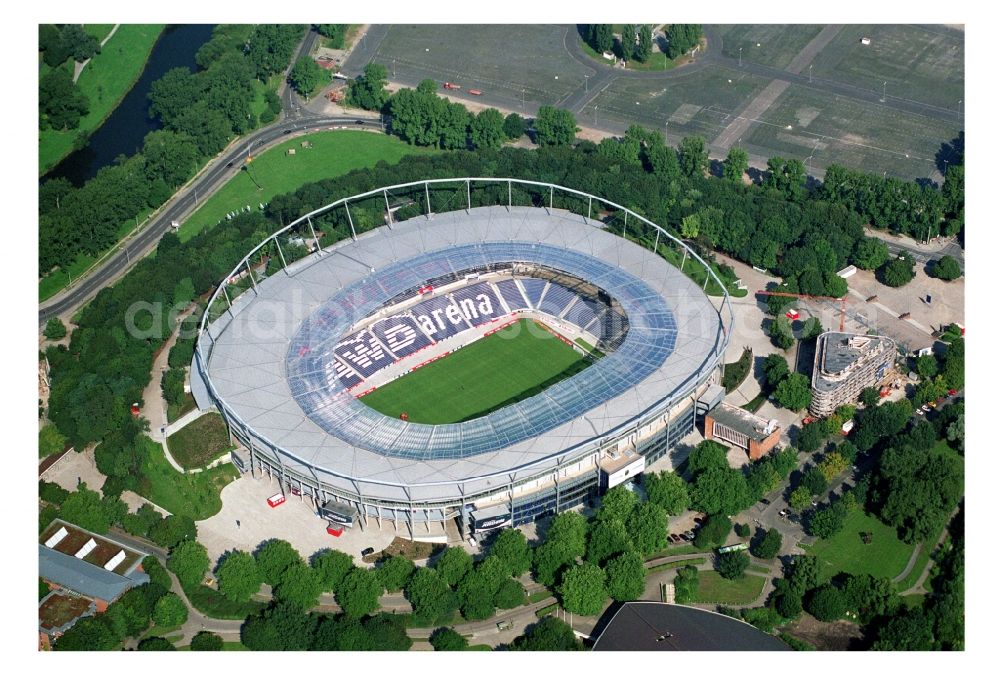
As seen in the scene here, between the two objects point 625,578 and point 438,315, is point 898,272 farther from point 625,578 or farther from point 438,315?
point 625,578

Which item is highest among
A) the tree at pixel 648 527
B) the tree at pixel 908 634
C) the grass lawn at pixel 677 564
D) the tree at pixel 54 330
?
the tree at pixel 54 330

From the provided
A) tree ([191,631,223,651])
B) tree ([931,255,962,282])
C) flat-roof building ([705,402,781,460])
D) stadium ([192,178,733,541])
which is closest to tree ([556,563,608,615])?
stadium ([192,178,733,541])

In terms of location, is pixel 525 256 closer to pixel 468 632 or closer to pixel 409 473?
pixel 409 473

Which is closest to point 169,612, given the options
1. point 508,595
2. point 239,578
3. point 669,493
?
point 239,578

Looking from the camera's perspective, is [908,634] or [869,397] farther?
[869,397]

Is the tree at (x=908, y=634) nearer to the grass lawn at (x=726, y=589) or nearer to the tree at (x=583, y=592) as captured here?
the grass lawn at (x=726, y=589)

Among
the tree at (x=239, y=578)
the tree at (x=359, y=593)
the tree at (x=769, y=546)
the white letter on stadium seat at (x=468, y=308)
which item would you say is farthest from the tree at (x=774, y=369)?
the tree at (x=239, y=578)
